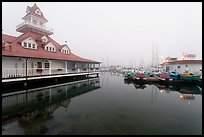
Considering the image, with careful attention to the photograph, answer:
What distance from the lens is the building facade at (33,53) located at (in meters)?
12.9

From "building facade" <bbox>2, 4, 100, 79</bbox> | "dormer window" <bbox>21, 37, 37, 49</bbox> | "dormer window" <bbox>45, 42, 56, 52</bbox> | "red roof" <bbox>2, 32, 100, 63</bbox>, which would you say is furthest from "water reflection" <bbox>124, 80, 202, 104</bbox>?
"dormer window" <bbox>21, 37, 37, 49</bbox>

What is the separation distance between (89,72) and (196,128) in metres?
20.4

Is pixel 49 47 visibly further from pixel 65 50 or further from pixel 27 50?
pixel 27 50

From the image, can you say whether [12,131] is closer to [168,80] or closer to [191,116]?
[191,116]

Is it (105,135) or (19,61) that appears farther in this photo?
(19,61)

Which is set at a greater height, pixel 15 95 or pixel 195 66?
pixel 195 66

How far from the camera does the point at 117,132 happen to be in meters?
5.14

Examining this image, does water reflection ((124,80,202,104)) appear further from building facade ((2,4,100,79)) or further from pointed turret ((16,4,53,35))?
pointed turret ((16,4,53,35))

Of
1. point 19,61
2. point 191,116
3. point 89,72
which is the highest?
point 19,61

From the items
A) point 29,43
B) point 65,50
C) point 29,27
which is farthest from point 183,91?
point 29,27

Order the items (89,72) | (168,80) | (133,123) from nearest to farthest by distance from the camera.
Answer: (133,123), (168,80), (89,72)

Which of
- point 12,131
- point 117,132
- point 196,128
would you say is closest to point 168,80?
point 196,128

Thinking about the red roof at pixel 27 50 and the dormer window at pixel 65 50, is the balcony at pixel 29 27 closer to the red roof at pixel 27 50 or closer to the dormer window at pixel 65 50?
the red roof at pixel 27 50

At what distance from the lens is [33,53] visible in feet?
51.0
